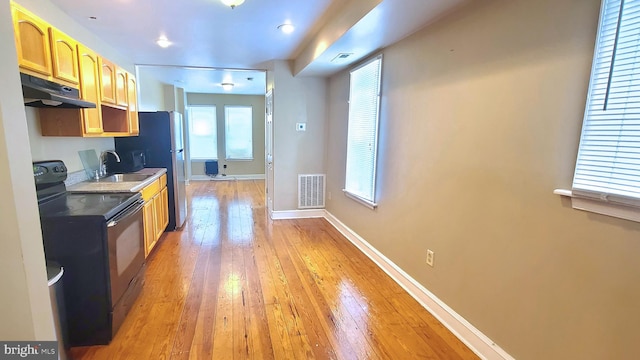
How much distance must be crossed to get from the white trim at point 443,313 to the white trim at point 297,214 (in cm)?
162

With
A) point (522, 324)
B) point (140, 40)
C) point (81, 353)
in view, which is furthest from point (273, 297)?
point (140, 40)

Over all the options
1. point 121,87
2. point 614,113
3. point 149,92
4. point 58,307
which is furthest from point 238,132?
point 614,113

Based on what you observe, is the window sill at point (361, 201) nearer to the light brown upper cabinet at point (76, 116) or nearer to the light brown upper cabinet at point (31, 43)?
the light brown upper cabinet at point (76, 116)

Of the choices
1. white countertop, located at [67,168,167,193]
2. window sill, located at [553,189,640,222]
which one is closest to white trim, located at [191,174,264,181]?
white countertop, located at [67,168,167,193]

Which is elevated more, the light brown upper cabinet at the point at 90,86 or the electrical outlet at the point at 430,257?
the light brown upper cabinet at the point at 90,86

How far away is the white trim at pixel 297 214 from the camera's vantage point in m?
4.85

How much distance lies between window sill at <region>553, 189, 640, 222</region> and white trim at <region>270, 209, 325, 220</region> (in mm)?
3791

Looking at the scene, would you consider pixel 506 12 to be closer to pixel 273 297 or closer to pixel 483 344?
pixel 483 344

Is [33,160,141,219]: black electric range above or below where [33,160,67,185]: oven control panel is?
below

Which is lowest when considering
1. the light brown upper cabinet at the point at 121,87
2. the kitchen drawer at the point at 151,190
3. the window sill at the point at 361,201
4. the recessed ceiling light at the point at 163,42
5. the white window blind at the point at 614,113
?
the window sill at the point at 361,201


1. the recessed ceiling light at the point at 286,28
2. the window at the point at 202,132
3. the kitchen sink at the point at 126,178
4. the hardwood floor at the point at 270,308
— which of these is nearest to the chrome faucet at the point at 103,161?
the kitchen sink at the point at 126,178

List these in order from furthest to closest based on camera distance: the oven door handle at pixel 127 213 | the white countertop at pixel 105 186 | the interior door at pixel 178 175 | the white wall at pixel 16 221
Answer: the interior door at pixel 178 175 → the white countertop at pixel 105 186 → the oven door handle at pixel 127 213 → the white wall at pixel 16 221

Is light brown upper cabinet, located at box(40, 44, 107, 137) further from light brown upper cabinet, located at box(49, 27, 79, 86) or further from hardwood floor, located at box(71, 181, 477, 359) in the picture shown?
hardwood floor, located at box(71, 181, 477, 359)

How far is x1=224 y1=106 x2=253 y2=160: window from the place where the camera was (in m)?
8.44
